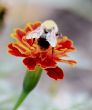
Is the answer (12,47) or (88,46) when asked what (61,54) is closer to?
(12,47)

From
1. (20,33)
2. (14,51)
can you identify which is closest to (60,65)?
(20,33)

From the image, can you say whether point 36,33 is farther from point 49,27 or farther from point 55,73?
point 55,73

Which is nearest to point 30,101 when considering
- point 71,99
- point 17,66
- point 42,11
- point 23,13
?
point 17,66

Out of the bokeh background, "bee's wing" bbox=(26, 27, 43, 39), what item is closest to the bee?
"bee's wing" bbox=(26, 27, 43, 39)

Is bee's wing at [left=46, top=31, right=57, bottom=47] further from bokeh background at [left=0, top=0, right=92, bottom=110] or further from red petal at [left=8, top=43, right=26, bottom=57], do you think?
bokeh background at [left=0, top=0, right=92, bottom=110]

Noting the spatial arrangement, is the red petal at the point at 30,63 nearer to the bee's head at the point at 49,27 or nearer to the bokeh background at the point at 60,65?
the bee's head at the point at 49,27

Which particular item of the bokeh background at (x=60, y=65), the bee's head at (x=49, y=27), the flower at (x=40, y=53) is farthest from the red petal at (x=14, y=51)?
the bokeh background at (x=60, y=65)
